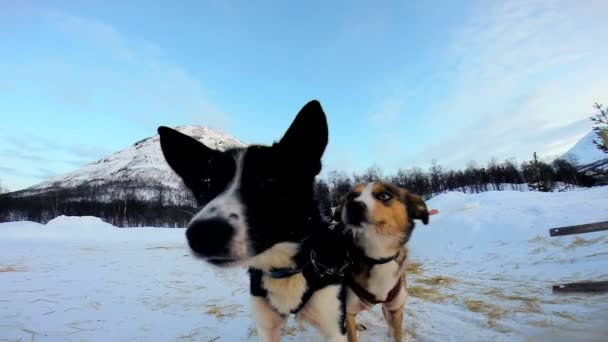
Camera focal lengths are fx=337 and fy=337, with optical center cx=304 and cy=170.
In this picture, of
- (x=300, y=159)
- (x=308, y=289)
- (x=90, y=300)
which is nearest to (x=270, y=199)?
(x=300, y=159)

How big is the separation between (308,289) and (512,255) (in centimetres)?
896

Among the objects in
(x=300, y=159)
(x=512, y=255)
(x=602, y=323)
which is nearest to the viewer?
(x=602, y=323)

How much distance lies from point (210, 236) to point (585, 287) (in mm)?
6021

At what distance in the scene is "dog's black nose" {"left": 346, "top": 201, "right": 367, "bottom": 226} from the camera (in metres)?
3.84

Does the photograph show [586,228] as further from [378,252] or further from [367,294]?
[367,294]

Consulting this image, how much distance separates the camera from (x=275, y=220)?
8.39 feet

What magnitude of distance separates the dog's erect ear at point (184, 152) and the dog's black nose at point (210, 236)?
115cm

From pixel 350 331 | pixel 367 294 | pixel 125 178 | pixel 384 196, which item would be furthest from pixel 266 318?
pixel 125 178

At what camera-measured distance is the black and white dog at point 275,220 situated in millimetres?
2283

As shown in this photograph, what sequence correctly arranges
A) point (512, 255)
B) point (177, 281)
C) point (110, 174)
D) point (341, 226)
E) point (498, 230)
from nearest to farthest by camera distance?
point (341, 226) < point (177, 281) < point (512, 255) < point (498, 230) < point (110, 174)

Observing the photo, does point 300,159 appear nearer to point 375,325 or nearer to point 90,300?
point 375,325

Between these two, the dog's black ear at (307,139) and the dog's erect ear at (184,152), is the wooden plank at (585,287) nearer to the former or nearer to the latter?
the dog's black ear at (307,139)

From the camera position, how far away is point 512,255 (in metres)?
9.58

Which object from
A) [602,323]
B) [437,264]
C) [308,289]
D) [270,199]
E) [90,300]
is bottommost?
[437,264]
